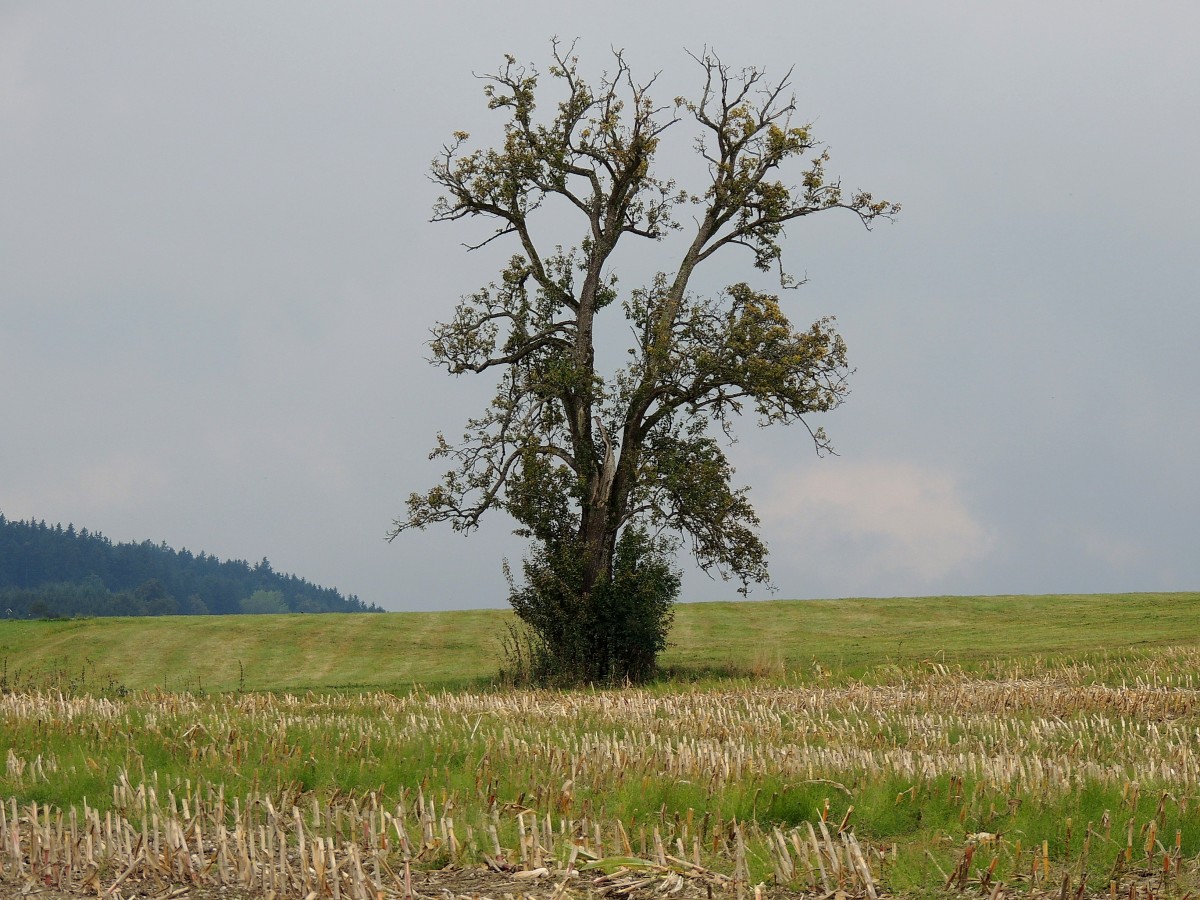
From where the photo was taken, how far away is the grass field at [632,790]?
23.8 feet

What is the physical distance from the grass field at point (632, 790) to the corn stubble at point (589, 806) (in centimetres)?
3

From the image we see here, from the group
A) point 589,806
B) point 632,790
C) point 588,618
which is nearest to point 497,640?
point 588,618

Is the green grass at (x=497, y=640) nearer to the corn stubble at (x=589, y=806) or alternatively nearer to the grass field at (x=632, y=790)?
the grass field at (x=632, y=790)

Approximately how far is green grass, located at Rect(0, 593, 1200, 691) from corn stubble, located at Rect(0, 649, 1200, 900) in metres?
13.6

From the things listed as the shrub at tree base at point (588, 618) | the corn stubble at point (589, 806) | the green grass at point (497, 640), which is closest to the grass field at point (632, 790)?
the corn stubble at point (589, 806)

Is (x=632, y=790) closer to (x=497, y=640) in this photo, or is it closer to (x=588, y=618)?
(x=588, y=618)

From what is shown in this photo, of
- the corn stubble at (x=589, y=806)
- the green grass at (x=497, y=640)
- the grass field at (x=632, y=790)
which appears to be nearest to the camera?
the corn stubble at (x=589, y=806)

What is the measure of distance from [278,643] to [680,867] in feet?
123

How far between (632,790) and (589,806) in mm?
1202

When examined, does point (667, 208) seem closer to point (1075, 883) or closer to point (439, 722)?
point (439, 722)

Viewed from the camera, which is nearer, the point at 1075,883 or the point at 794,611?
the point at 1075,883

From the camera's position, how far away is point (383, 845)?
25.4 feet

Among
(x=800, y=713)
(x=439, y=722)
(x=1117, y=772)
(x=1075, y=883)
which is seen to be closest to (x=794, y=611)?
(x=800, y=713)

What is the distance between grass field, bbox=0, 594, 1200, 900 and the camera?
7242 millimetres
